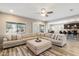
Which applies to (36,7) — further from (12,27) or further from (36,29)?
(12,27)

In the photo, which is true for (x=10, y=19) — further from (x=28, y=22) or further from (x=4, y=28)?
(x=28, y=22)

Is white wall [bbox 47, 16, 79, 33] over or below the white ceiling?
below

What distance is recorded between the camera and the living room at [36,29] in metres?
2.86

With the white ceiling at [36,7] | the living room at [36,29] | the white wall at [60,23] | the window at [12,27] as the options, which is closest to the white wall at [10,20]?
the living room at [36,29]

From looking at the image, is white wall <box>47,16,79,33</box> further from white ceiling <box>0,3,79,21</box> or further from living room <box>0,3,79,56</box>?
white ceiling <box>0,3,79,21</box>

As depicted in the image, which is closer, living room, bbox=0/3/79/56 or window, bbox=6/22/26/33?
living room, bbox=0/3/79/56

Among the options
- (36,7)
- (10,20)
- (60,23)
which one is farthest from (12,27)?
(60,23)

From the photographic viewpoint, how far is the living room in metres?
2.86

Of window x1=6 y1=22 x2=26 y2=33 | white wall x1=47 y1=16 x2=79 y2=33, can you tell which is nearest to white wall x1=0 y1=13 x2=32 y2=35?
window x1=6 y1=22 x2=26 y2=33

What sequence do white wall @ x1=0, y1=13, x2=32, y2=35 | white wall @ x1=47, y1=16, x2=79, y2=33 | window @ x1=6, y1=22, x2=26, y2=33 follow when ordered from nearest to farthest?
white wall @ x1=0, y1=13, x2=32, y2=35, window @ x1=6, y1=22, x2=26, y2=33, white wall @ x1=47, y1=16, x2=79, y2=33

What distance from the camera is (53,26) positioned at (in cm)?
477

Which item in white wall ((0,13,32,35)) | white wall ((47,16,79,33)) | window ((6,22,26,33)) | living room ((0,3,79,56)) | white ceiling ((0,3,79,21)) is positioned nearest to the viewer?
white ceiling ((0,3,79,21))

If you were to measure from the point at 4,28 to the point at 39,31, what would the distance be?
248 centimetres

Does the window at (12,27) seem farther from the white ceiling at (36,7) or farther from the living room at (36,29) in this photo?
the white ceiling at (36,7)
